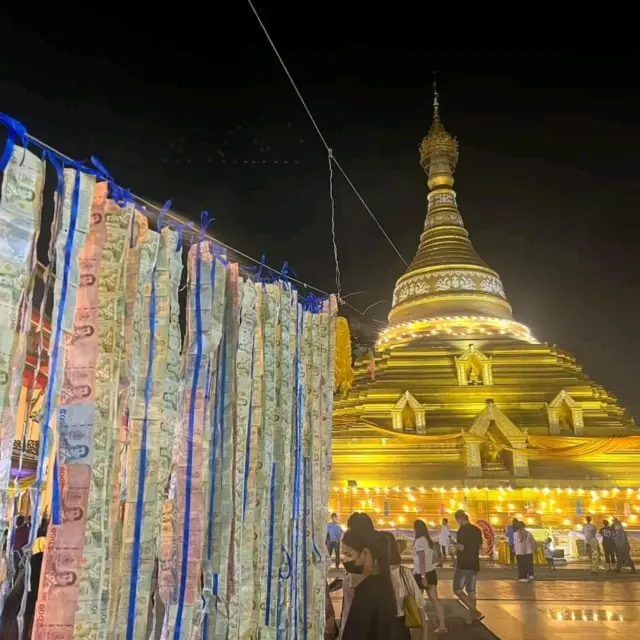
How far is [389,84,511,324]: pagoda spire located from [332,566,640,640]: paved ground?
50.4ft

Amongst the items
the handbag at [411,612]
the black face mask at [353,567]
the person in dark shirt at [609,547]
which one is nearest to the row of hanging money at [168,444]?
the black face mask at [353,567]

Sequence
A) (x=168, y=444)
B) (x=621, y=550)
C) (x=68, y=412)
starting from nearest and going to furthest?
(x=68, y=412) → (x=168, y=444) → (x=621, y=550)

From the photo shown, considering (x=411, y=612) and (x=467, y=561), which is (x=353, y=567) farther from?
(x=467, y=561)

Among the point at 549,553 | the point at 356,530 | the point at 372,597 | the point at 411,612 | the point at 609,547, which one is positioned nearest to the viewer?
the point at 372,597

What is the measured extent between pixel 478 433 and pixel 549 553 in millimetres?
5444

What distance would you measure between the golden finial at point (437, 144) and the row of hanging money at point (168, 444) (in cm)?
2824

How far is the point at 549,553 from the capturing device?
53.8 feet

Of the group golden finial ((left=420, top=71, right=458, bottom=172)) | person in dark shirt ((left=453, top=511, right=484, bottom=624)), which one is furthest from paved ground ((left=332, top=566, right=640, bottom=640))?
golden finial ((left=420, top=71, right=458, bottom=172))

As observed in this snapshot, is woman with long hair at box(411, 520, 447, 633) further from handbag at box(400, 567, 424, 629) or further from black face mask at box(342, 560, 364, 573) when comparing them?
black face mask at box(342, 560, 364, 573)

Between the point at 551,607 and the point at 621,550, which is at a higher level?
the point at 621,550

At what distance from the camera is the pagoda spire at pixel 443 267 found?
28531 millimetres

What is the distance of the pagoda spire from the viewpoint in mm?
28531

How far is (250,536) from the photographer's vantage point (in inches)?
157

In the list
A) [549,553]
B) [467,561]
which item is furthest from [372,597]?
[549,553]
